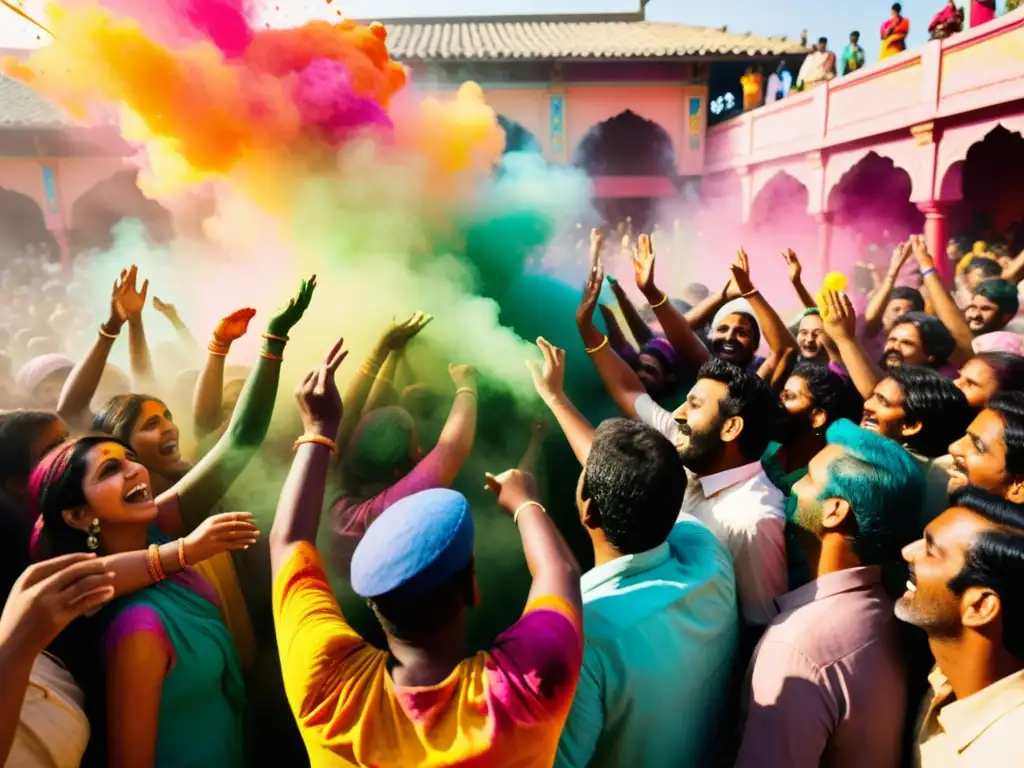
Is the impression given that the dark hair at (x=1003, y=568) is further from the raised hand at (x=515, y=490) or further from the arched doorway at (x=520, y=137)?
the arched doorway at (x=520, y=137)

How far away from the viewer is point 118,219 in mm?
15930

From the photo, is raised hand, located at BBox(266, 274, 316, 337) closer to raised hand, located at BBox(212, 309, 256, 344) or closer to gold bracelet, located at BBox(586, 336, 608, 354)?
raised hand, located at BBox(212, 309, 256, 344)

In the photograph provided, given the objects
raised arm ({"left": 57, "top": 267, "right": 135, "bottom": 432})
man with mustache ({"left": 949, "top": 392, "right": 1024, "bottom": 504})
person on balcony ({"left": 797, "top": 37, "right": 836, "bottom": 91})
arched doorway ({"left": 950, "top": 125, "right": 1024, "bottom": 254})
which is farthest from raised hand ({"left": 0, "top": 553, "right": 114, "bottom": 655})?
person on balcony ({"left": 797, "top": 37, "right": 836, "bottom": 91})

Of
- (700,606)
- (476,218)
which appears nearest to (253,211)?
(476,218)

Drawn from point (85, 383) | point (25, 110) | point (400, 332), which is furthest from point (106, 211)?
point (400, 332)

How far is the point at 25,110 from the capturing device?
14758 millimetres

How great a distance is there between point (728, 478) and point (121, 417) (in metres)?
2.21

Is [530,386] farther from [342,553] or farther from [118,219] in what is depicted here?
[118,219]

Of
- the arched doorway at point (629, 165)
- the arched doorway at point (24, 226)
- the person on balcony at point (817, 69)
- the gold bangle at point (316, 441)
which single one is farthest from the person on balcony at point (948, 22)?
the arched doorway at point (24, 226)

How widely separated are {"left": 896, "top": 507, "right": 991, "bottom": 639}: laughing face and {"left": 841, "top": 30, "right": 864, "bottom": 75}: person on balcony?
1413 centimetres

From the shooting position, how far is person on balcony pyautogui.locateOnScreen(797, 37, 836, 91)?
13438 millimetres

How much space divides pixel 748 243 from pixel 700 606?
14691 mm

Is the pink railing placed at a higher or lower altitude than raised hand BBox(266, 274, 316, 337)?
higher

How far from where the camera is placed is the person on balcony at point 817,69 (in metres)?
13.4
